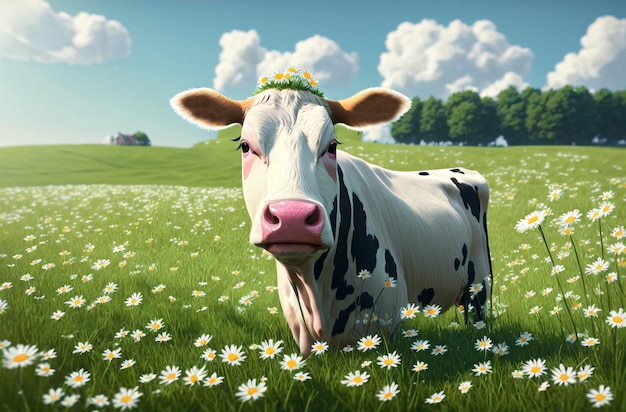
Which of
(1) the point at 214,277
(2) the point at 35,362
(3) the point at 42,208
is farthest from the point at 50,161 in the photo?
(2) the point at 35,362

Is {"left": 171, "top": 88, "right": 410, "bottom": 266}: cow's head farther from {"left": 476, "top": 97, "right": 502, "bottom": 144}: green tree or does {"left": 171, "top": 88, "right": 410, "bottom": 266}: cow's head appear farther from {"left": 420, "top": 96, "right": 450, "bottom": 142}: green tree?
{"left": 476, "top": 97, "right": 502, "bottom": 144}: green tree

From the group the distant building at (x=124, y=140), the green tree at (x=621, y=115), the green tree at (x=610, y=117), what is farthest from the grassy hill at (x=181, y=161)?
the green tree at (x=621, y=115)

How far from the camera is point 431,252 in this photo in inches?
157

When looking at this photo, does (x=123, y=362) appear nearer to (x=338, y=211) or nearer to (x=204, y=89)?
(x=338, y=211)

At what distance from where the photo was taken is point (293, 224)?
2061mm

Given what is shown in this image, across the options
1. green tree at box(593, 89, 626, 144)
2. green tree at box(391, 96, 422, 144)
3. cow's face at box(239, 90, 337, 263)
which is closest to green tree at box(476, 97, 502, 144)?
green tree at box(391, 96, 422, 144)

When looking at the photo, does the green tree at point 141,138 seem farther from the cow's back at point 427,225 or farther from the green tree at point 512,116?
the cow's back at point 427,225

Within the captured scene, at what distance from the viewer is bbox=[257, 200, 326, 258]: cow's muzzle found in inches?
81.2

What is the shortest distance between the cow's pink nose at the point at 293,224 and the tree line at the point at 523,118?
5414cm

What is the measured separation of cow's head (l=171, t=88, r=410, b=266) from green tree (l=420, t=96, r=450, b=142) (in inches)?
2310

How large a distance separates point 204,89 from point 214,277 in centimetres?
268

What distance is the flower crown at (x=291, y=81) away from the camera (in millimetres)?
2895

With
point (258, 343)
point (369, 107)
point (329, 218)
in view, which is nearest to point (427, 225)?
point (369, 107)

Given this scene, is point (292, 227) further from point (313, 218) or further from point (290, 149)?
point (290, 149)
